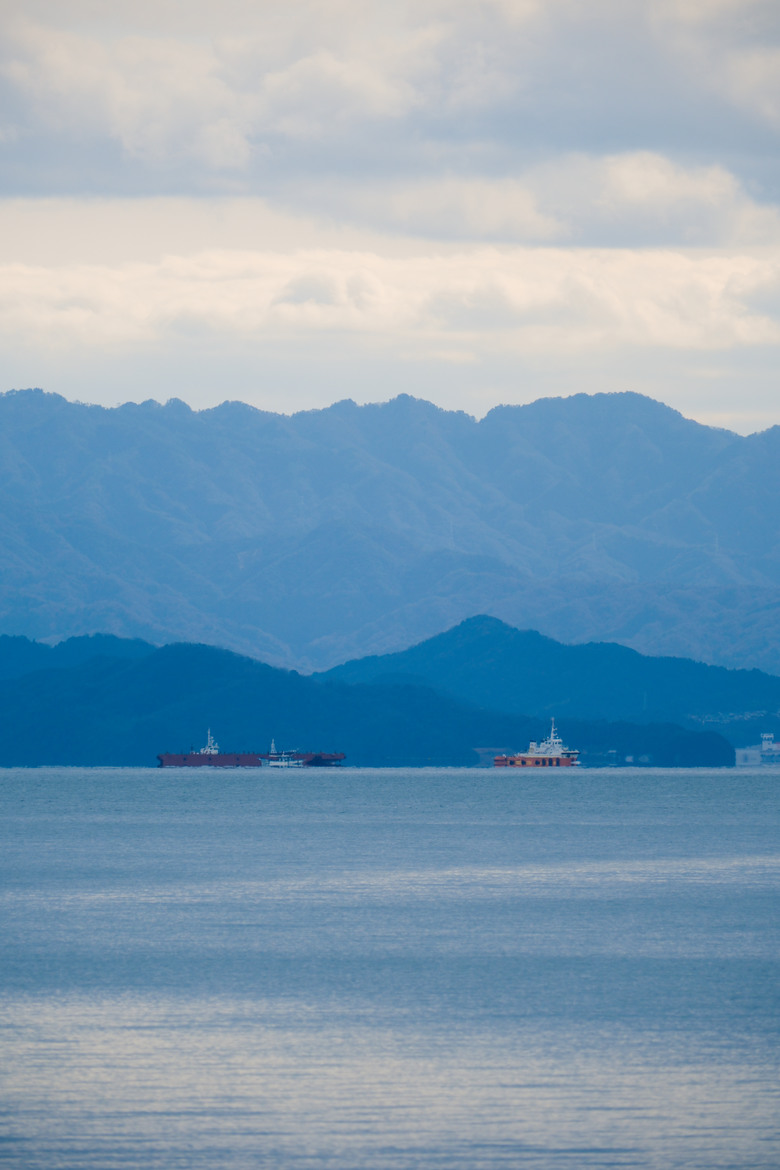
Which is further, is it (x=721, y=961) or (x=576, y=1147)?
(x=721, y=961)

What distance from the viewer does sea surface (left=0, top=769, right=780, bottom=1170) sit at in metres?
36.3

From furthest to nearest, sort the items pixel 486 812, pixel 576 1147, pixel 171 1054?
pixel 486 812 < pixel 171 1054 < pixel 576 1147

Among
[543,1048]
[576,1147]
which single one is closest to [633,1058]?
[543,1048]

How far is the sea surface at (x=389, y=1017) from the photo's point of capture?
3628 centimetres

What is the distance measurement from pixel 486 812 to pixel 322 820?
24.8 m

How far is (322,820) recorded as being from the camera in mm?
173625

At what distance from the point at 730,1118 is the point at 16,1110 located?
17.1 meters

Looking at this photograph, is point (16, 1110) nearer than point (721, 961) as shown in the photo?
Yes

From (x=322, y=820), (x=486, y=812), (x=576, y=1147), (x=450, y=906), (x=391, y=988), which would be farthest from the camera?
(x=486, y=812)

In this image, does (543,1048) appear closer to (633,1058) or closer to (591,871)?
(633,1058)

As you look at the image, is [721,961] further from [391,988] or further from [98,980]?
[98,980]

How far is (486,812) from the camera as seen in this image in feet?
623

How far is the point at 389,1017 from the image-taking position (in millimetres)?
52250

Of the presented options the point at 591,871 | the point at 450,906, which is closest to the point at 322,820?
the point at 591,871
